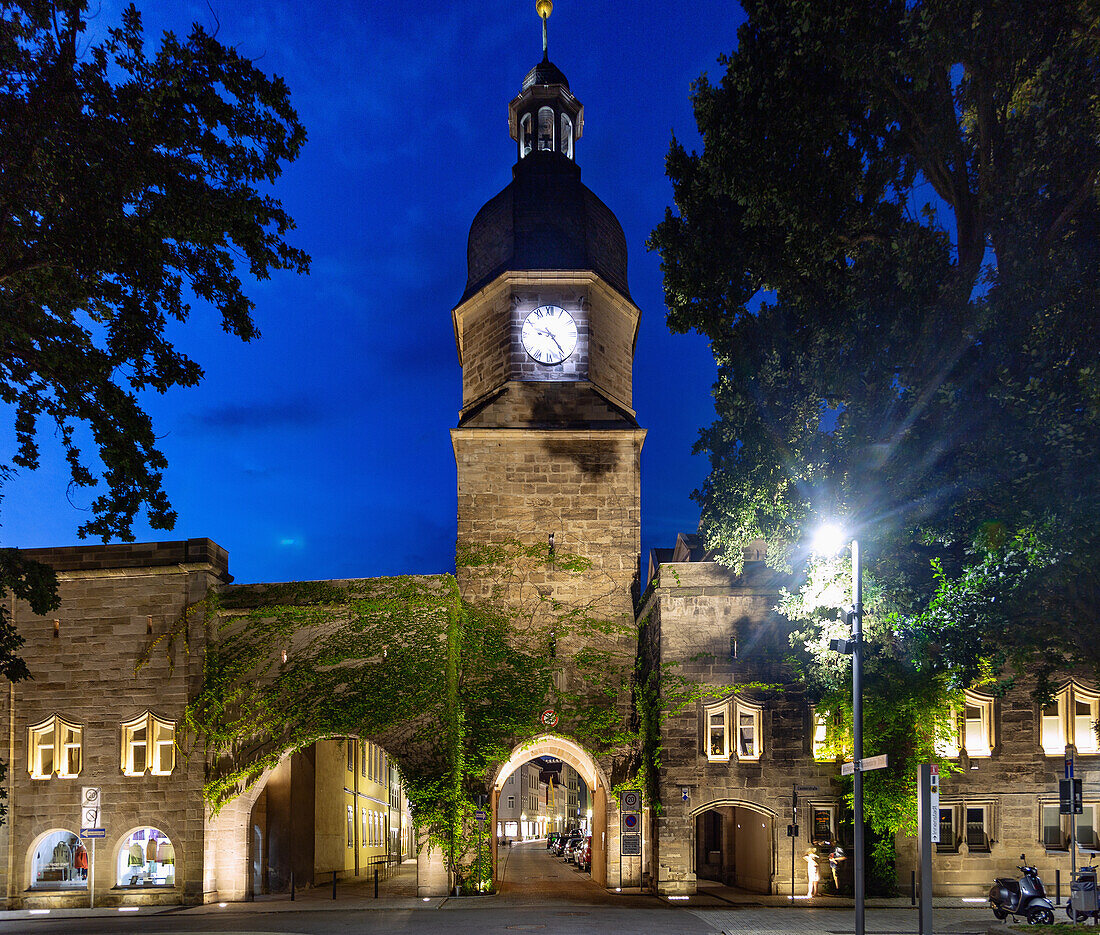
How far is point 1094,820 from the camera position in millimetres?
22828

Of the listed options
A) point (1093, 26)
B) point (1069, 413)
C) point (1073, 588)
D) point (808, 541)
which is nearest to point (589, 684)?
point (808, 541)

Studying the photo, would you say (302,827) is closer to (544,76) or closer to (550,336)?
(550,336)

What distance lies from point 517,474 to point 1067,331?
16572 millimetres

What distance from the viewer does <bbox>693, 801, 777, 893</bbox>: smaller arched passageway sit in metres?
23.6

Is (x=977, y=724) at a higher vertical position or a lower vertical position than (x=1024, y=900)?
higher

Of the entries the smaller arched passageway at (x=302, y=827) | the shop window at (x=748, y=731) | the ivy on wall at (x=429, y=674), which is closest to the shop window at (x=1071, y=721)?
the shop window at (x=748, y=731)

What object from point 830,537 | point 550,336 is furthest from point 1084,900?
point 550,336

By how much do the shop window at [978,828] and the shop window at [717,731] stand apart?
5.65 metres

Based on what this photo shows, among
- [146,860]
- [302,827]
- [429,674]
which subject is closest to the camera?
[146,860]

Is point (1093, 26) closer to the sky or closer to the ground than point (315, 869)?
closer to the sky

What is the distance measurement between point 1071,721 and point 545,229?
1841 centimetres

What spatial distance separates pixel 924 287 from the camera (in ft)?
45.7

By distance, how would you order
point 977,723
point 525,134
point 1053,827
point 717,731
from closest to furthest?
point 1053,827
point 977,723
point 717,731
point 525,134

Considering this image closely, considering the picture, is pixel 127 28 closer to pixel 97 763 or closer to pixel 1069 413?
pixel 1069 413
